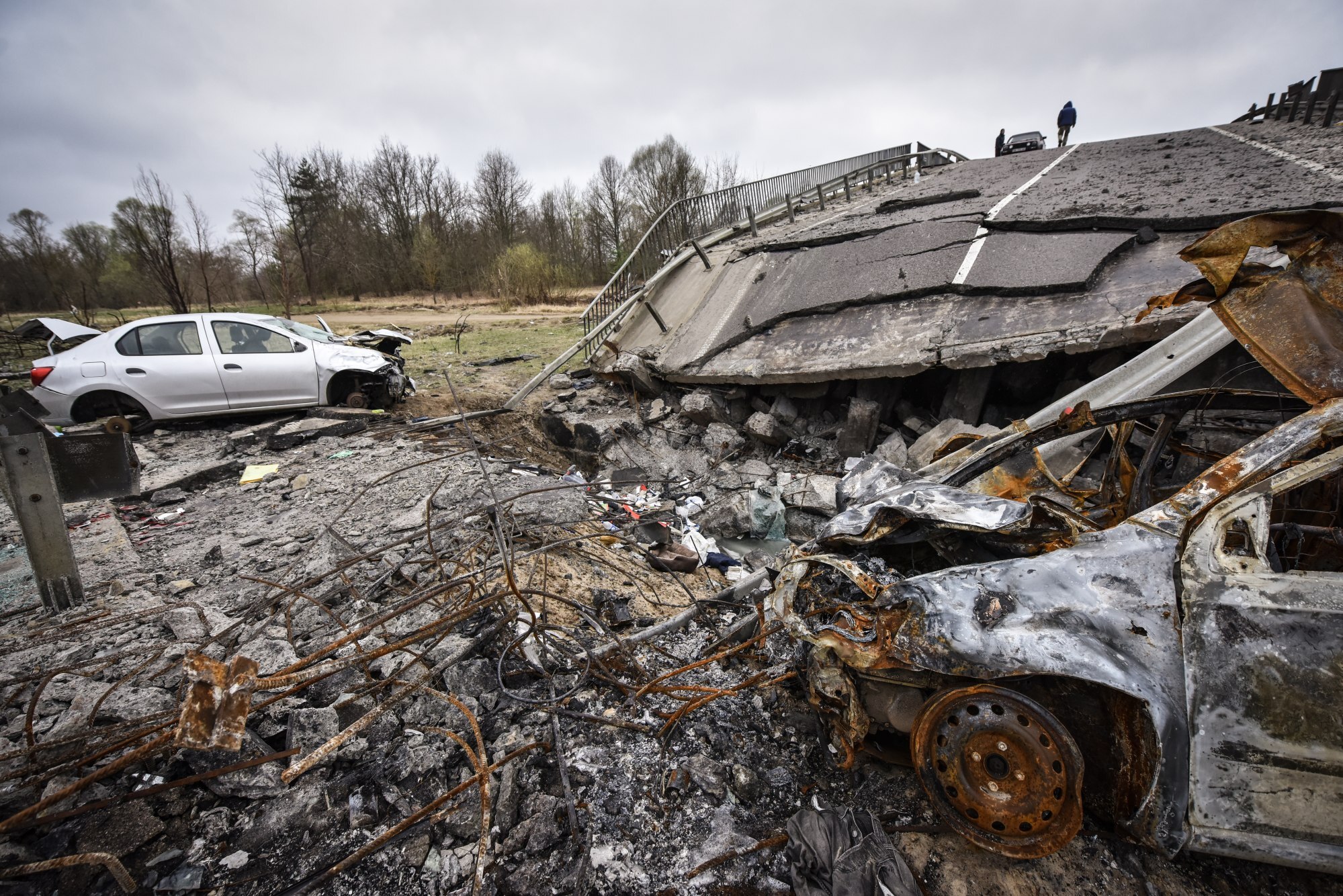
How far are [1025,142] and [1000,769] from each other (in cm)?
2266

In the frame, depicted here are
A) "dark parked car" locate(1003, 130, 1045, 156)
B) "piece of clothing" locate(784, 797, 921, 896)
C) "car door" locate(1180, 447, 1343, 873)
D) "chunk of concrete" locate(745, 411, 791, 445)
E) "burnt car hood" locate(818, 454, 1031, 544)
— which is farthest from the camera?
"dark parked car" locate(1003, 130, 1045, 156)

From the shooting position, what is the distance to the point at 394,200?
31.9 meters

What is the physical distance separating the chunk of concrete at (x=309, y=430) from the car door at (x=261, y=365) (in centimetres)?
48

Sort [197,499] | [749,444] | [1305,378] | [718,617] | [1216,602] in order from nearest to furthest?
1. [1216,602]
2. [1305,378]
3. [718,617]
4. [197,499]
5. [749,444]

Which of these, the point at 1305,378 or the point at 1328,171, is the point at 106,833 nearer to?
the point at 1305,378

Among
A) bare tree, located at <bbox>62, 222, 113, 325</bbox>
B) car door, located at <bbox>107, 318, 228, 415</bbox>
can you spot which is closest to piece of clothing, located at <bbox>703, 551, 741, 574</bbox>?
car door, located at <bbox>107, 318, 228, 415</bbox>

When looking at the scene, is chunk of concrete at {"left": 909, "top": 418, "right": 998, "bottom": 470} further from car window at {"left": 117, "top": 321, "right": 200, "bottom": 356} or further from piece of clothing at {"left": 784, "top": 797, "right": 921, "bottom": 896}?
car window at {"left": 117, "top": 321, "right": 200, "bottom": 356}

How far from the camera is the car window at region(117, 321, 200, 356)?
6852 millimetres

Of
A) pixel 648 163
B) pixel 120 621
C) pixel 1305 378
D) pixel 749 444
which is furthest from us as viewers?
pixel 648 163

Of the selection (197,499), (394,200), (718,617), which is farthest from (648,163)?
(718,617)

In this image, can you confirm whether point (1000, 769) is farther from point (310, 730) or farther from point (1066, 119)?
point (1066, 119)

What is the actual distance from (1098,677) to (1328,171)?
391 inches

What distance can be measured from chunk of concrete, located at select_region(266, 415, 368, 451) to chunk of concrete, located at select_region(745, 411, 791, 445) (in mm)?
5282

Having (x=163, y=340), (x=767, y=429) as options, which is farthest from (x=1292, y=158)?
(x=163, y=340)
